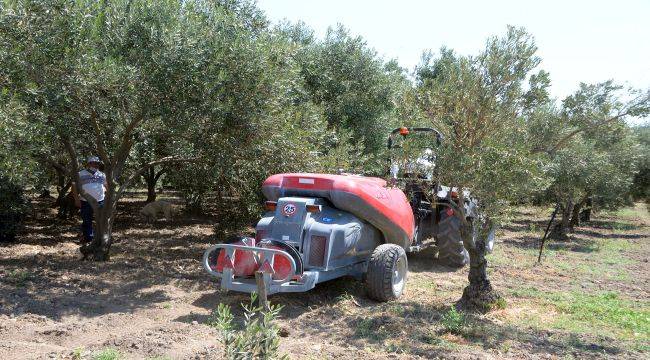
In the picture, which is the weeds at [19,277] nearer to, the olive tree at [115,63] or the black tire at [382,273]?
the olive tree at [115,63]

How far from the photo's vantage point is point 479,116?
20.0ft

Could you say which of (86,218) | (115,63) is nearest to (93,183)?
(86,218)

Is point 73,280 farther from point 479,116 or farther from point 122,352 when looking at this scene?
point 479,116

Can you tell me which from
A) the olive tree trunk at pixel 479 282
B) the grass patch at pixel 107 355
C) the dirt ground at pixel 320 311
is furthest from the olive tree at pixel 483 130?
the grass patch at pixel 107 355

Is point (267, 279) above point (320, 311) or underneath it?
above

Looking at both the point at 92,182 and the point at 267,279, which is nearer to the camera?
the point at 267,279

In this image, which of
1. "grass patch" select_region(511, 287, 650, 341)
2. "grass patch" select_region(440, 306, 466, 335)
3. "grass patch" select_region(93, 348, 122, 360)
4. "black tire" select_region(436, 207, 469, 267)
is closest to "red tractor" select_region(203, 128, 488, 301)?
"grass patch" select_region(440, 306, 466, 335)

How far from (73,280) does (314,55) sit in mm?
8723

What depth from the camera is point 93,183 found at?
877 centimetres

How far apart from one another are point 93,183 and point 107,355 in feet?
17.2

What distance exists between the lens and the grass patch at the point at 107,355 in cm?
407

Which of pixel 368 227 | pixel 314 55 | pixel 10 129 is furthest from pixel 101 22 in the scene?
pixel 314 55

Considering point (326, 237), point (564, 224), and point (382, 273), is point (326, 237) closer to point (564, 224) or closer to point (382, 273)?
point (382, 273)

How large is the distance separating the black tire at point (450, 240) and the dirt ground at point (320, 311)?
26 cm
